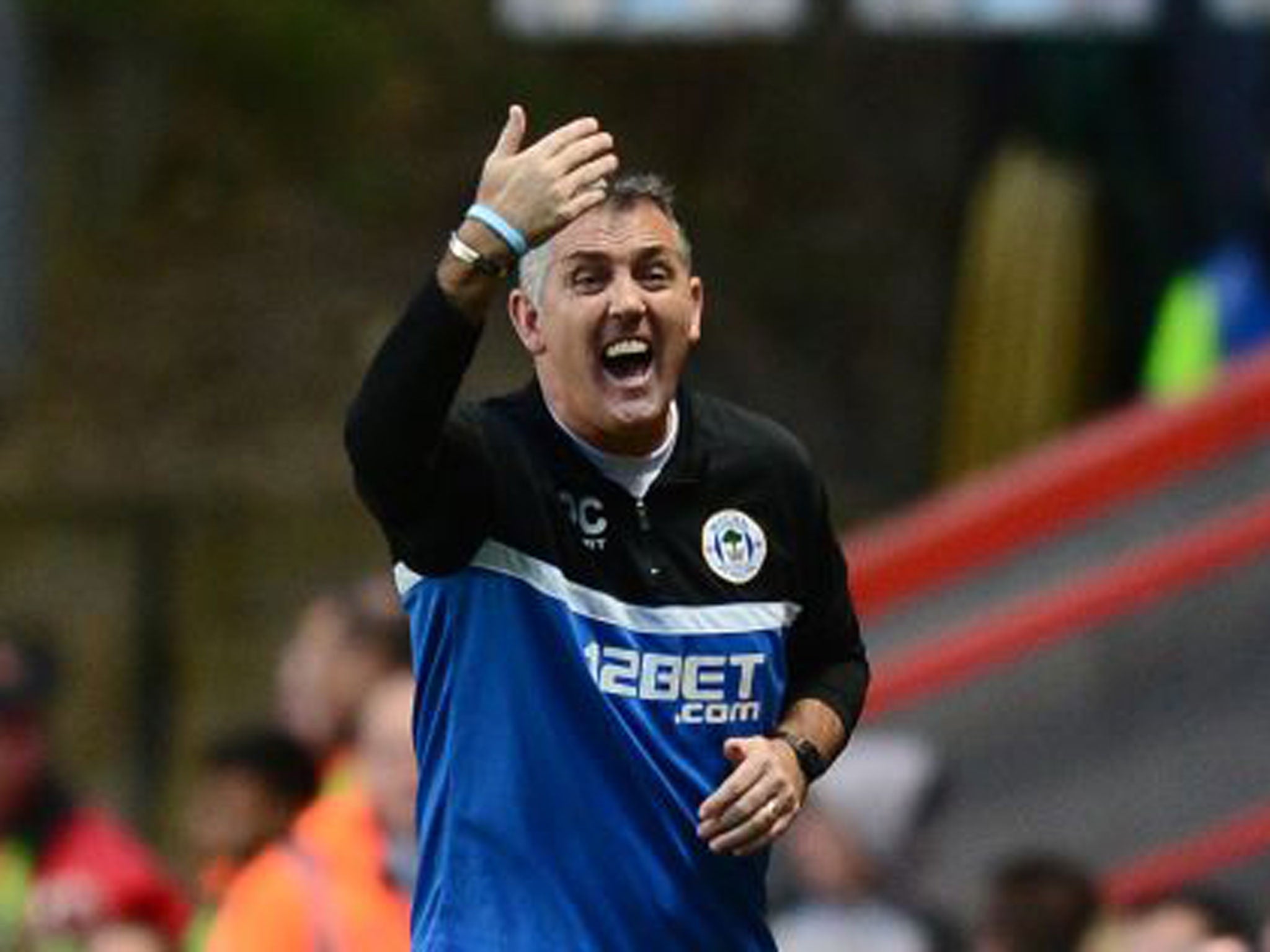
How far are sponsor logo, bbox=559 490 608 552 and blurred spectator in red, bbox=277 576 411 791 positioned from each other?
2.96 m

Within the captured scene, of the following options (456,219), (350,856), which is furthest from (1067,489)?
(456,219)

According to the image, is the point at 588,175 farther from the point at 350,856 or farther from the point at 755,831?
the point at 350,856

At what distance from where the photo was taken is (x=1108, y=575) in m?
13.0

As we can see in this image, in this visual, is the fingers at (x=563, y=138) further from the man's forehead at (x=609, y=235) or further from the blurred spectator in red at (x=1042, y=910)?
the blurred spectator in red at (x=1042, y=910)

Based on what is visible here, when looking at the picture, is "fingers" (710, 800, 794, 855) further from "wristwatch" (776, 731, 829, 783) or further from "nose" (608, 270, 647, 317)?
"nose" (608, 270, 647, 317)

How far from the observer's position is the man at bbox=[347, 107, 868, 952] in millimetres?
7492

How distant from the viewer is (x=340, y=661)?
10.9 m

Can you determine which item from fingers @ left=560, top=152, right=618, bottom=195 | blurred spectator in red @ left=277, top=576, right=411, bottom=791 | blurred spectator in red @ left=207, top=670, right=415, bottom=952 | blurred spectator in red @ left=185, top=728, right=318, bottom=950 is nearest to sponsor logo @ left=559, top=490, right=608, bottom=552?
fingers @ left=560, top=152, right=618, bottom=195

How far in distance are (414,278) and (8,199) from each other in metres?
7.18

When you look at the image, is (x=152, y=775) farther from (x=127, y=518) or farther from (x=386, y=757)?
(x=386, y=757)

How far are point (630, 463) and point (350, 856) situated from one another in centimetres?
251

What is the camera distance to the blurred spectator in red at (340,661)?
10.8 m

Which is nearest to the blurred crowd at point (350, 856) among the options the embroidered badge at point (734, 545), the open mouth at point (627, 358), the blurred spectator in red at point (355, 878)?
the blurred spectator in red at point (355, 878)

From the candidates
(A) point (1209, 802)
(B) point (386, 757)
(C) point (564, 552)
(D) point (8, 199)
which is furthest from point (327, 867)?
(A) point (1209, 802)
